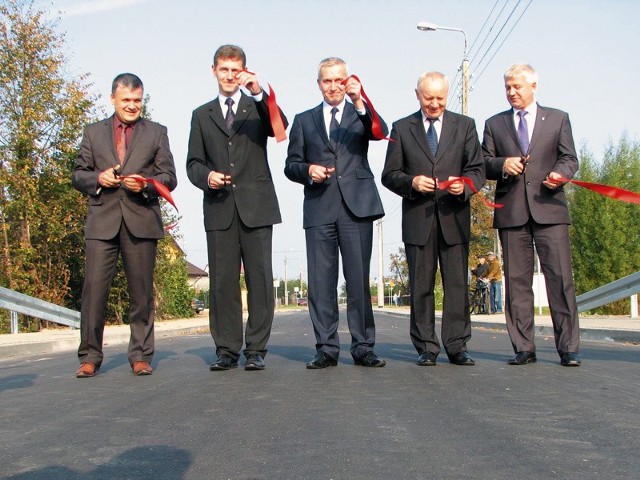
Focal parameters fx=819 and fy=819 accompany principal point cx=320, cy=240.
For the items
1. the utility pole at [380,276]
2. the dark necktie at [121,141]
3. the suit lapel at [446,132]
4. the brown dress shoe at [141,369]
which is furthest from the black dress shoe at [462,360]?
the utility pole at [380,276]

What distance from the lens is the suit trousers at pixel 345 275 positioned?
6457 mm

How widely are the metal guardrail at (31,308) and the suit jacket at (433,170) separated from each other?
8987mm

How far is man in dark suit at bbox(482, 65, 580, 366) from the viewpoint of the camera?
649 centimetres

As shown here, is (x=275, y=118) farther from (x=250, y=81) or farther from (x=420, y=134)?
(x=420, y=134)

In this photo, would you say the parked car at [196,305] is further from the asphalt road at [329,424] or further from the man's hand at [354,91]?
the asphalt road at [329,424]

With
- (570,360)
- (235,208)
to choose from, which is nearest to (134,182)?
(235,208)

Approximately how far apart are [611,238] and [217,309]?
22.8 metres

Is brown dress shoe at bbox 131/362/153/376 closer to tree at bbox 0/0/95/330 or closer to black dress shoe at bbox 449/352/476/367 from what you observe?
black dress shoe at bbox 449/352/476/367

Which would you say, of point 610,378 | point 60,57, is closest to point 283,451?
point 610,378

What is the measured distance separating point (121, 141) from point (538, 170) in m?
3.36

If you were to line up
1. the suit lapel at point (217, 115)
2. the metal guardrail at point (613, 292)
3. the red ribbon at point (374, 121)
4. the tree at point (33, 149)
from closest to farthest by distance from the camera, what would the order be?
the red ribbon at point (374, 121) → the suit lapel at point (217, 115) → the metal guardrail at point (613, 292) → the tree at point (33, 149)

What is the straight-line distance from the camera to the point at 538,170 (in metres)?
6.60

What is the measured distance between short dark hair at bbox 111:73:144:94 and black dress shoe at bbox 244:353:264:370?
2312 millimetres

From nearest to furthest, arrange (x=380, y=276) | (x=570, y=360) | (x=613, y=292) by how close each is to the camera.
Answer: (x=570, y=360)
(x=613, y=292)
(x=380, y=276)
